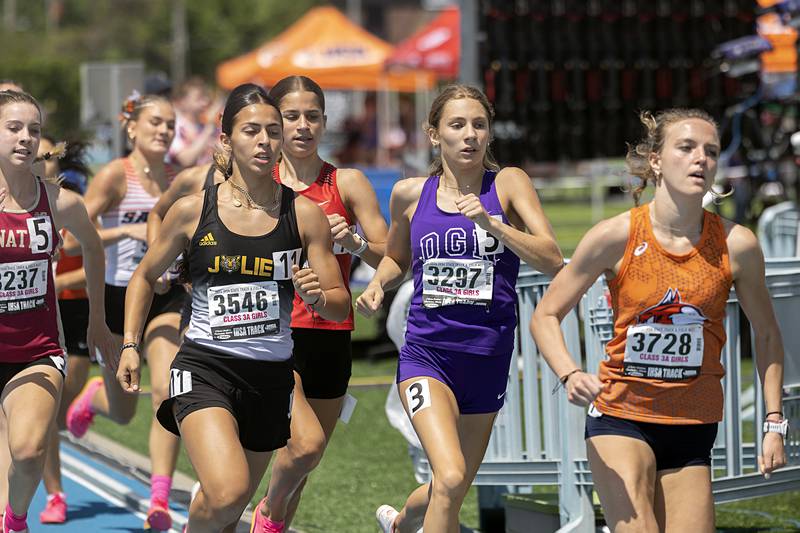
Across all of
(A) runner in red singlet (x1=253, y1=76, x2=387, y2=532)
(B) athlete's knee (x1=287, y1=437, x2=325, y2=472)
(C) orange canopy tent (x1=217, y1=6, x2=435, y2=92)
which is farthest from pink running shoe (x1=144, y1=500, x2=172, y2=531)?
(C) orange canopy tent (x1=217, y1=6, x2=435, y2=92)

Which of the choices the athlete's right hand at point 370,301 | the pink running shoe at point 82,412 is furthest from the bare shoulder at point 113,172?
the athlete's right hand at point 370,301

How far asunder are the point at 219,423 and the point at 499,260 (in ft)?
4.28

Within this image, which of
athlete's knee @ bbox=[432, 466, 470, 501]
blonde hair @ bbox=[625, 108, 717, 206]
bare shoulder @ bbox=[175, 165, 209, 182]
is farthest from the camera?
bare shoulder @ bbox=[175, 165, 209, 182]

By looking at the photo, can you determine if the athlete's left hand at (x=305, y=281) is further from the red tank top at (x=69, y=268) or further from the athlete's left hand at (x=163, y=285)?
the red tank top at (x=69, y=268)

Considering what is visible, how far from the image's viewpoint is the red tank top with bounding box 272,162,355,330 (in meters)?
6.67

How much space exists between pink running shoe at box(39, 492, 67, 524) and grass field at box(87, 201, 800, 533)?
1.28 m

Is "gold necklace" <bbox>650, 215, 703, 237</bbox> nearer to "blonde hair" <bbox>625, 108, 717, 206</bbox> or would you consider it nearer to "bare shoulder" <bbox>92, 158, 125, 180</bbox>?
"blonde hair" <bbox>625, 108, 717, 206</bbox>

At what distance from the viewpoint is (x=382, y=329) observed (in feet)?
49.4

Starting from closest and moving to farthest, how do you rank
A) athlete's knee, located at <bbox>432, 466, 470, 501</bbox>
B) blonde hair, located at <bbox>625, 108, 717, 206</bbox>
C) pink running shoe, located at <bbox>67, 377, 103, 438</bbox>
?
1. blonde hair, located at <bbox>625, 108, 717, 206</bbox>
2. athlete's knee, located at <bbox>432, 466, 470, 501</bbox>
3. pink running shoe, located at <bbox>67, 377, 103, 438</bbox>

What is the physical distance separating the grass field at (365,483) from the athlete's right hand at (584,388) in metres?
3.25

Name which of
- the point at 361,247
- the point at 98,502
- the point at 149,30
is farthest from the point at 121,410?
the point at 149,30

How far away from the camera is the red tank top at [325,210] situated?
6.67m

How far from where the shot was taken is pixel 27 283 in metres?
6.45

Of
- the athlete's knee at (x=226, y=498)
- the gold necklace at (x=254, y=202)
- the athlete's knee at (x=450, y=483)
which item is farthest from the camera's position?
the gold necklace at (x=254, y=202)
